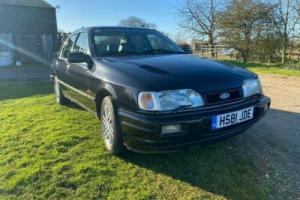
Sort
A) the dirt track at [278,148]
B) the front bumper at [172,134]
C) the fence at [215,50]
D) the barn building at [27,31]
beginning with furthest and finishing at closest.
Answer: the fence at [215,50] → the barn building at [27,31] → the dirt track at [278,148] → the front bumper at [172,134]

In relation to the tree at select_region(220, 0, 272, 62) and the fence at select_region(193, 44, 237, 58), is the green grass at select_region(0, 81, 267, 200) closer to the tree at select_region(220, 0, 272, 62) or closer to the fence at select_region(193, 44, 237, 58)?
the tree at select_region(220, 0, 272, 62)

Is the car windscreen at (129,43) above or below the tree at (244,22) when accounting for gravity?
below

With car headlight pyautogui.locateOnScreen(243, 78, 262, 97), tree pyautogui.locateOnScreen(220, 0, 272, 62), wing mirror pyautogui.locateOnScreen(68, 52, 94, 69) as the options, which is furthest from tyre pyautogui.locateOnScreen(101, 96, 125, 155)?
tree pyautogui.locateOnScreen(220, 0, 272, 62)

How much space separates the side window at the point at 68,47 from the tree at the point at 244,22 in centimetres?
1503

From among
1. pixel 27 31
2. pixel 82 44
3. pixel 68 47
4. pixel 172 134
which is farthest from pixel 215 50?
pixel 172 134

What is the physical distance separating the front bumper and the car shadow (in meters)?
0.38

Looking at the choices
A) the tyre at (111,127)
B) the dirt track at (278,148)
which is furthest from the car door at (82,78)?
the dirt track at (278,148)

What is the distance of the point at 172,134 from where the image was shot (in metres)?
2.85

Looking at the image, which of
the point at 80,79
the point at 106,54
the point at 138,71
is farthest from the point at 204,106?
the point at 80,79

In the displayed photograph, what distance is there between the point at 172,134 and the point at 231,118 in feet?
2.34

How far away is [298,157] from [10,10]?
20216 mm

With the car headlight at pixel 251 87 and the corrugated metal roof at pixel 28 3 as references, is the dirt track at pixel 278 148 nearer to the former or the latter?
the car headlight at pixel 251 87

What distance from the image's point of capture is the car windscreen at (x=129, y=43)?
4238 mm

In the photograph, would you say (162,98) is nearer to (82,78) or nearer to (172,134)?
(172,134)
